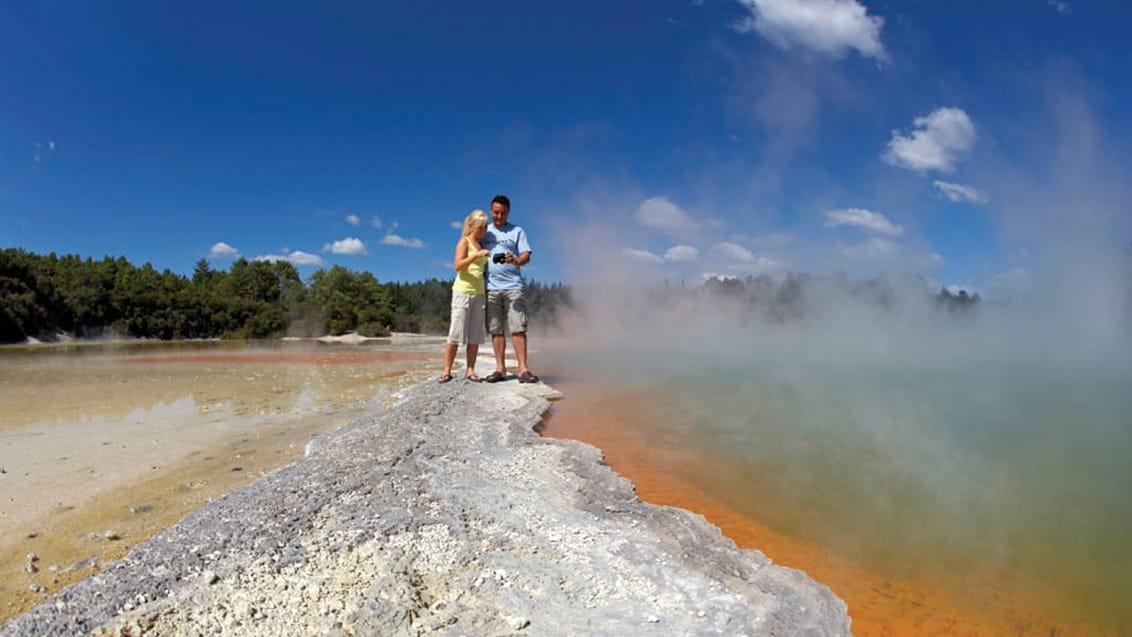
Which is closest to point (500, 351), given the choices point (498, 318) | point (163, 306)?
point (498, 318)

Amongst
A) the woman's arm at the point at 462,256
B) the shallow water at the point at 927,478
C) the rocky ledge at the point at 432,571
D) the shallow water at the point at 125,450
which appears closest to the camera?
the rocky ledge at the point at 432,571

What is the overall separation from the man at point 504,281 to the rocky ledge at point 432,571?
3.65 metres

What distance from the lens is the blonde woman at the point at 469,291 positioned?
6102mm

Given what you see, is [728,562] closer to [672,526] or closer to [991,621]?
[672,526]

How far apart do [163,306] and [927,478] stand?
1963 inches

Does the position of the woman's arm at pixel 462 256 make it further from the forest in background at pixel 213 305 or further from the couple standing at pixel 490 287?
the forest in background at pixel 213 305

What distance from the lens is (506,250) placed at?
257 inches

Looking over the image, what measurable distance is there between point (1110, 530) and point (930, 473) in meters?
0.96

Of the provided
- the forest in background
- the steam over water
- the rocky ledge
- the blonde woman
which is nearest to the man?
the blonde woman

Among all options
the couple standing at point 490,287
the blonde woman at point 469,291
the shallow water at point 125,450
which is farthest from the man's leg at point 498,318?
the shallow water at point 125,450

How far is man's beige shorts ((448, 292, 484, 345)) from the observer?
20.4 ft

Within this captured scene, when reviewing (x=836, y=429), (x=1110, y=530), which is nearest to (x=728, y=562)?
(x=1110, y=530)

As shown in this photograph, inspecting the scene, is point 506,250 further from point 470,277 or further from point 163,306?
point 163,306

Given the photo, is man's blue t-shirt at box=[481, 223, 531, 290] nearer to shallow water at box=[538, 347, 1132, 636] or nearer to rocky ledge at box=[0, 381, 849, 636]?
shallow water at box=[538, 347, 1132, 636]
